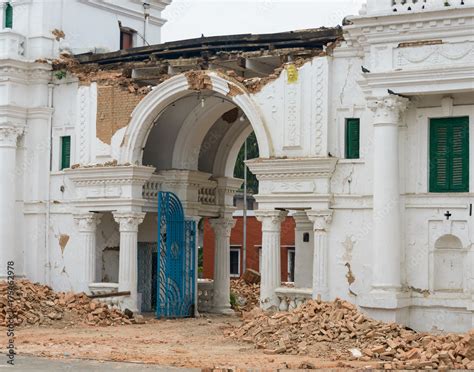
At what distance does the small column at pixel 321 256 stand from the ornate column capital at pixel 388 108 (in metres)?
2.40

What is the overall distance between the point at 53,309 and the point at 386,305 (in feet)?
26.3

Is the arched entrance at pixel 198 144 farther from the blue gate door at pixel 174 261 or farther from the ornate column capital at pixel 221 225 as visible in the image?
the blue gate door at pixel 174 261

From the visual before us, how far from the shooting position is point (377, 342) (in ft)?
A: 57.2

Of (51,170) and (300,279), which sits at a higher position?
(51,170)

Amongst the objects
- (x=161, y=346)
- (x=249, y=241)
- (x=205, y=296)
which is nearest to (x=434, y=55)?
(x=161, y=346)

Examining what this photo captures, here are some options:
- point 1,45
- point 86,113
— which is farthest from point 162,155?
point 1,45

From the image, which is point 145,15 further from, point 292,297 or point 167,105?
point 292,297

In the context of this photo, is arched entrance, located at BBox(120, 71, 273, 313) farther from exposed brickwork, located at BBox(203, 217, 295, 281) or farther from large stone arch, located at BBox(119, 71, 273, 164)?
exposed brickwork, located at BBox(203, 217, 295, 281)

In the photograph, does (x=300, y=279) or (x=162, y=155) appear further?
(x=162, y=155)

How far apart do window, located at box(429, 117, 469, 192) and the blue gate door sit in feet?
23.9

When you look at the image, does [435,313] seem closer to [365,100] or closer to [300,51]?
[365,100]

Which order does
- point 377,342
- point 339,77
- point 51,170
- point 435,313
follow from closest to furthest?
1. point 377,342
2. point 435,313
3. point 339,77
4. point 51,170

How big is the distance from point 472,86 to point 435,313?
4291mm

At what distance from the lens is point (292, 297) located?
2094 cm
